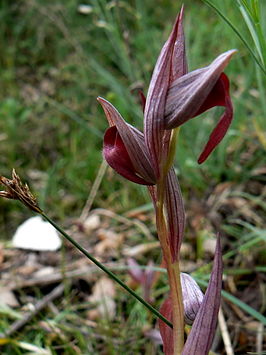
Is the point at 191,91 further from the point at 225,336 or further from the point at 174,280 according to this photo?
the point at 225,336

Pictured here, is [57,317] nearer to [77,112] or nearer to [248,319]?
[248,319]

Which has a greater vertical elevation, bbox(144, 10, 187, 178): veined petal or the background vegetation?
bbox(144, 10, 187, 178): veined petal

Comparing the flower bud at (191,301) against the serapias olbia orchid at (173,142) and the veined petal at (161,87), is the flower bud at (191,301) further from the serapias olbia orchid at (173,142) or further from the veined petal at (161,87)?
the veined petal at (161,87)

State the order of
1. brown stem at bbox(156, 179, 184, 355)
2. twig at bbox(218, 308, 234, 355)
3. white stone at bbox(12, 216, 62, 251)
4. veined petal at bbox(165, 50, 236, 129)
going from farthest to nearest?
white stone at bbox(12, 216, 62, 251), twig at bbox(218, 308, 234, 355), brown stem at bbox(156, 179, 184, 355), veined petal at bbox(165, 50, 236, 129)

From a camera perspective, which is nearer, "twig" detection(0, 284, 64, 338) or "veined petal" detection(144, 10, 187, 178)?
"veined petal" detection(144, 10, 187, 178)

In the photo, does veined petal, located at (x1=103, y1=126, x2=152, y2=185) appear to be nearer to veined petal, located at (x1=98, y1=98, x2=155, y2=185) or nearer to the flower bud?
veined petal, located at (x1=98, y1=98, x2=155, y2=185)

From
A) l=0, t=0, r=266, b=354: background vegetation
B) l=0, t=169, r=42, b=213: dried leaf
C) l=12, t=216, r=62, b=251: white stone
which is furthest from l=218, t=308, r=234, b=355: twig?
l=0, t=169, r=42, b=213: dried leaf

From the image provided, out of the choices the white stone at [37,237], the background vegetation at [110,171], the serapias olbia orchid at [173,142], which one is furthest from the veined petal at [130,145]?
the white stone at [37,237]

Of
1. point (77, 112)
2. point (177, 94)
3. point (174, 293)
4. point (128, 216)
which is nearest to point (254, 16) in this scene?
point (177, 94)
